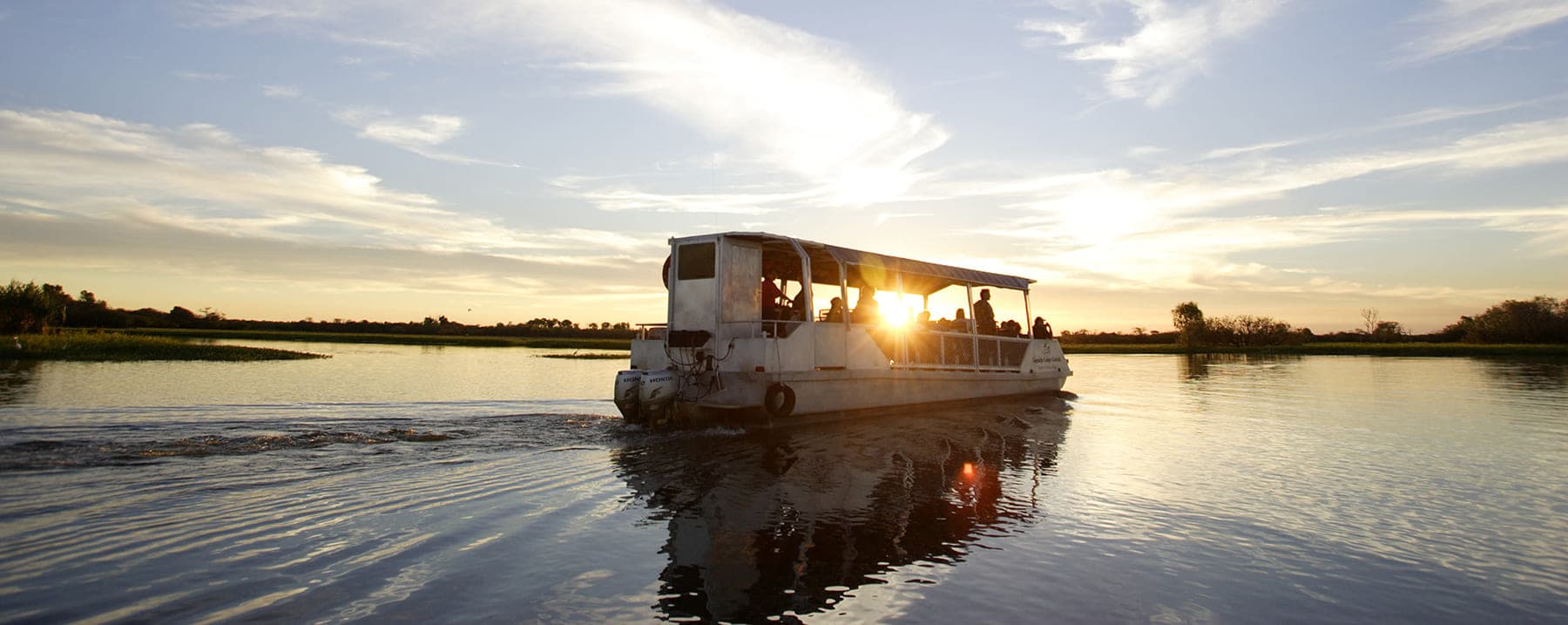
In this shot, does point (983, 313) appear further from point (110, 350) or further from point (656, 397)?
point (110, 350)

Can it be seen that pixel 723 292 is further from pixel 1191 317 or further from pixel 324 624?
pixel 1191 317

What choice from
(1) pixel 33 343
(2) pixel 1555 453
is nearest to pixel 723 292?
(2) pixel 1555 453

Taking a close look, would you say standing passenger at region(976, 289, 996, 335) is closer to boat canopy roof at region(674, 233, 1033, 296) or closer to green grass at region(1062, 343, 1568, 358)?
boat canopy roof at region(674, 233, 1033, 296)

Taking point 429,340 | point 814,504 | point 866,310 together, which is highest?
point 866,310

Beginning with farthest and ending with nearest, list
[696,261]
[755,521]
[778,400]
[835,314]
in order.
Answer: [835,314] < [696,261] < [778,400] < [755,521]

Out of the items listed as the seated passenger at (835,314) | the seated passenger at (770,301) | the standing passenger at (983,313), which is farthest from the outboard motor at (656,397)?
the standing passenger at (983,313)

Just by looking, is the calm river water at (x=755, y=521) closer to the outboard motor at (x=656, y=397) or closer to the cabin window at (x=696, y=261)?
the outboard motor at (x=656, y=397)

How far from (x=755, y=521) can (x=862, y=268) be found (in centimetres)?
1166

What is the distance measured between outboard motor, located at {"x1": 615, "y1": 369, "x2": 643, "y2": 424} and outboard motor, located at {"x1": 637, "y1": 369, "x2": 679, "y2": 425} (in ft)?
0.21

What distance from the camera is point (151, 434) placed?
423 inches

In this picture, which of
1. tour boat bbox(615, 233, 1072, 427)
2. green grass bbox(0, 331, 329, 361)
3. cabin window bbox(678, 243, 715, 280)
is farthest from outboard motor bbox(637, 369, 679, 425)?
green grass bbox(0, 331, 329, 361)

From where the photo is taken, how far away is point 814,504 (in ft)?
24.8

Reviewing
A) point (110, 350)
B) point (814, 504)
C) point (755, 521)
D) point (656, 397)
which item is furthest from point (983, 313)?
point (110, 350)

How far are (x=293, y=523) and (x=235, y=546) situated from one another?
2.50ft
